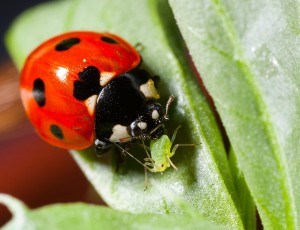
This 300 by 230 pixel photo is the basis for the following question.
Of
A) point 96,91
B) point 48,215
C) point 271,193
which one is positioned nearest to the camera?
point 48,215

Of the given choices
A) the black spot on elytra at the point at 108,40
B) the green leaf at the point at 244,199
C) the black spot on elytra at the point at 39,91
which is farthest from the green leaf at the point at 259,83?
the black spot on elytra at the point at 39,91

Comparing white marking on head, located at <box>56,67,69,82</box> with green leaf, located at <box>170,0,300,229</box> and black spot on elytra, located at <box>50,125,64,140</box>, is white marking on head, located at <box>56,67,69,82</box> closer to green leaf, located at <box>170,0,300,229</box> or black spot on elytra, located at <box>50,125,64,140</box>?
black spot on elytra, located at <box>50,125,64,140</box>

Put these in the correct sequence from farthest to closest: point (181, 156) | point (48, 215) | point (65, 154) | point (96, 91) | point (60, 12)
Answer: point (65, 154) → point (60, 12) → point (96, 91) → point (181, 156) → point (48, 215)

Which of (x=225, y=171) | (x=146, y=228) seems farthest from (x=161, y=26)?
(x=146, y=228)

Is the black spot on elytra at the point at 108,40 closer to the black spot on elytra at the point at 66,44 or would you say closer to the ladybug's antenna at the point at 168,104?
the black spot on elytra at the point at 66,44

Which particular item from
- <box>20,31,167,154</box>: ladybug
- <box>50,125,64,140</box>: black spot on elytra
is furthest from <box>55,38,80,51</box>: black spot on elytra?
<box>50,125,64,140</box>: black spot on elytra

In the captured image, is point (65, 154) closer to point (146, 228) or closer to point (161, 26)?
point (161, 26)
